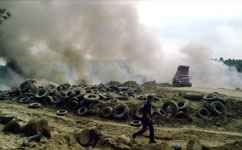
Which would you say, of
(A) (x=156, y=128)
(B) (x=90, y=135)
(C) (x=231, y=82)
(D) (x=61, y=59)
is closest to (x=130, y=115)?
(A) (x=156, y=128)

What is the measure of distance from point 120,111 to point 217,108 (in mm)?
6475

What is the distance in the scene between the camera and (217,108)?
489 inches

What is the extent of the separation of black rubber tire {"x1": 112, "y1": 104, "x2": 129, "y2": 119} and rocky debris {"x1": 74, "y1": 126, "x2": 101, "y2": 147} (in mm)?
4541

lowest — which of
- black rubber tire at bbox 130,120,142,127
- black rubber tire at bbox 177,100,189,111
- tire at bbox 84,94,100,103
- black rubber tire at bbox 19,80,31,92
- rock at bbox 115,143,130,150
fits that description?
black rubber tire at bbox 130,120,142,127

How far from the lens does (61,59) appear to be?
34.6m

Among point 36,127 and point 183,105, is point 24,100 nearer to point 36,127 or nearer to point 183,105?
point 36,127

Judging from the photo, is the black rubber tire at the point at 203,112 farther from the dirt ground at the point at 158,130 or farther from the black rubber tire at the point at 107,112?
the black rubber tire at the point at 107,112

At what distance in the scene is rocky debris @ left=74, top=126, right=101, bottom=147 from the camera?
6.93m

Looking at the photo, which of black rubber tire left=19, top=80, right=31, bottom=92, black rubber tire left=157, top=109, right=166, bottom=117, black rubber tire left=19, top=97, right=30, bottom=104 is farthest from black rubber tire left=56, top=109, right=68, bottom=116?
black rubber tire left=19, top=80, right=31, bottom=92

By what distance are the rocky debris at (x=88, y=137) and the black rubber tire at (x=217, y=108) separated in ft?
26.9

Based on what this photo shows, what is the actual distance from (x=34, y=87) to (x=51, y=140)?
13.7 m

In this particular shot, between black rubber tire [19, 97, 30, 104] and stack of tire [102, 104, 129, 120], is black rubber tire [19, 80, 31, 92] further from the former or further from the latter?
stack of tire [102, 104, 129, 120]

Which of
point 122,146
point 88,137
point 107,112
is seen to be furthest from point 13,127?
point 107,112

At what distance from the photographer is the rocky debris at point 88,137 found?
273 inches
